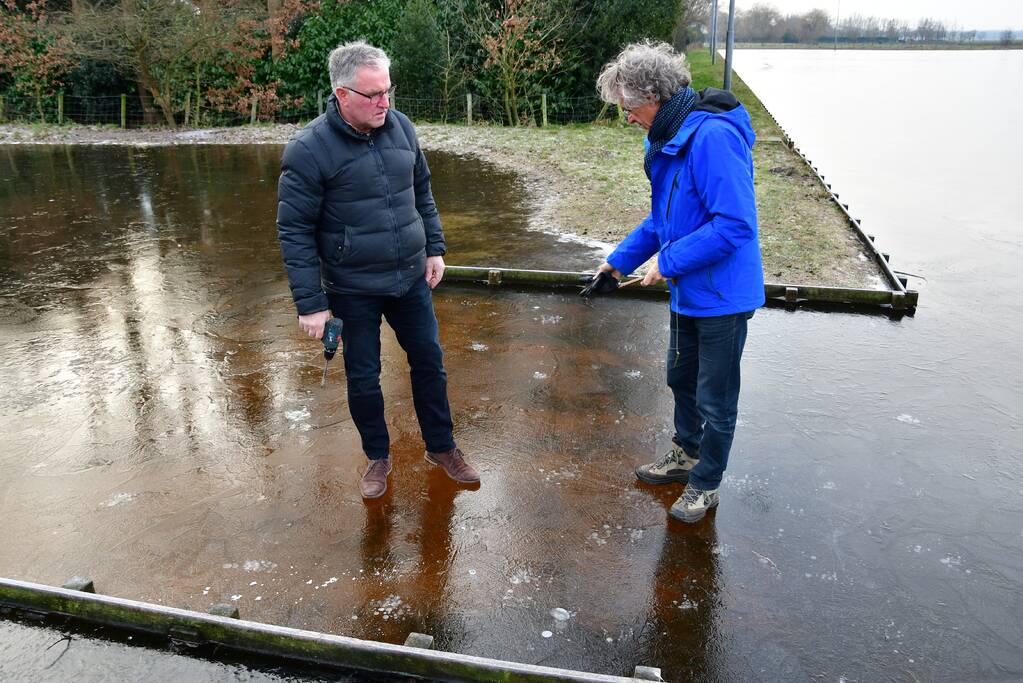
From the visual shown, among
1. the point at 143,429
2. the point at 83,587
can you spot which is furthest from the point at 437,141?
the point at 83,587

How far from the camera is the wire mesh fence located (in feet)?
64.1

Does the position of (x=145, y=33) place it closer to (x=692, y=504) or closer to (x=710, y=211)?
(x=710, y=211)

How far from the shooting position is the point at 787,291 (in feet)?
19.4

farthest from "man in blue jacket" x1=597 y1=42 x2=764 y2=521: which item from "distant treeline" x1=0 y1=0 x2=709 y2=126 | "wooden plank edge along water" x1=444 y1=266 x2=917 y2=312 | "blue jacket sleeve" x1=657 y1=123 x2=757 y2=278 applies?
"distant treeline" x1=0 y1=0 x2=709 y2=126

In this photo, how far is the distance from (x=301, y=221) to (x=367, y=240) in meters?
0.27

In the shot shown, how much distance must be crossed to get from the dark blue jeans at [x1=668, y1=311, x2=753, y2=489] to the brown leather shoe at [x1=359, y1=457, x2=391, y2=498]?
1382 mm

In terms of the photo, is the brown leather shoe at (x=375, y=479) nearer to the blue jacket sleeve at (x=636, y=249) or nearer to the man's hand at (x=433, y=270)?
the man's hand at (x=433, y=270)

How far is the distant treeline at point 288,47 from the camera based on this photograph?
18.5 meters

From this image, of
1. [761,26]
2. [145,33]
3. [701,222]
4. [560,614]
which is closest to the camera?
[560,614]

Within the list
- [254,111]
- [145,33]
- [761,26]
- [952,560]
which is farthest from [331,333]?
[761,26]

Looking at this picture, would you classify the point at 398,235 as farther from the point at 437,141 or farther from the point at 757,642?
the point at 437,141

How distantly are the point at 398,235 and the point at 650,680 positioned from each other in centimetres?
197

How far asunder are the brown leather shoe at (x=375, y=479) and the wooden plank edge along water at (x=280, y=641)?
3.28 ft

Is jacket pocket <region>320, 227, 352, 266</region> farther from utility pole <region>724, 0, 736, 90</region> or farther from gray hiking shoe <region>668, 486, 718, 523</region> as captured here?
utility pole <region>724, 0, 736, 90</region>
